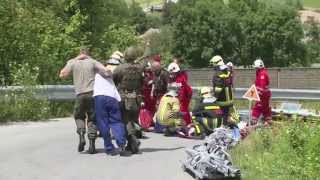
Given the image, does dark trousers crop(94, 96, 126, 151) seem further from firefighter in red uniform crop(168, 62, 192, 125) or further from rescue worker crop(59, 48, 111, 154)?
firefighter in red uniform crop(168, 62, 192, 125)

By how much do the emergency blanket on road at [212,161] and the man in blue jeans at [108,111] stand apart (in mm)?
1709

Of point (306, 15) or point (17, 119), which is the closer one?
point (17, 119)

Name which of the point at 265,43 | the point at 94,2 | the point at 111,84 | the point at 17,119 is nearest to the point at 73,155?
the point at 111,84

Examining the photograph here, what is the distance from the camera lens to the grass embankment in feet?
33.0

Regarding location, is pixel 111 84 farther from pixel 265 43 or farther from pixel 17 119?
pixel 265 43

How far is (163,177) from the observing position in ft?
36.3

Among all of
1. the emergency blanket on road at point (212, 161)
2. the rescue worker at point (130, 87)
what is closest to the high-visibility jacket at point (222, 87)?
the rescue worker at point (130, 87)

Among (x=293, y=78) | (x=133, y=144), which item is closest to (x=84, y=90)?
(x=133, y=144)

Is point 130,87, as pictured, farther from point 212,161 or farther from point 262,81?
point 262,81

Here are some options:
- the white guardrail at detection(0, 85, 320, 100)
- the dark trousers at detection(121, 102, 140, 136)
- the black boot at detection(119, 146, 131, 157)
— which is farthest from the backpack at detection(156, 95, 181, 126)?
the white guardrail at detection(0, 85, 320, 100)

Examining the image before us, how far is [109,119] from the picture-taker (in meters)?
13.2

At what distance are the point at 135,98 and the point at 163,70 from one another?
13.5 ft

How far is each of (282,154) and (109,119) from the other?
134 inches

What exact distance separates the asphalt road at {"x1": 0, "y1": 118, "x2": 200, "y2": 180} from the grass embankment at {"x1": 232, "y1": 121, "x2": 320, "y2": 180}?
38.7 inches
